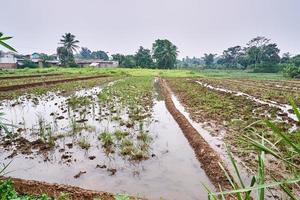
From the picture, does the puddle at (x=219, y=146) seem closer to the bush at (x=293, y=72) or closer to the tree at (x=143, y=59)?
the bush at (x=293, y=72)

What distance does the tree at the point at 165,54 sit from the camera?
6088 centimetres

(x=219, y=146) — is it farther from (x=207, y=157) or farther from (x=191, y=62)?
(x=191, y=62)

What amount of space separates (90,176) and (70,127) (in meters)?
3.50

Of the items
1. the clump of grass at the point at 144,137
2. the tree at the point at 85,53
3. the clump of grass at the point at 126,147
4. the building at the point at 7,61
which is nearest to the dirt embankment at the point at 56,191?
the clump of grass at the point at 126,147

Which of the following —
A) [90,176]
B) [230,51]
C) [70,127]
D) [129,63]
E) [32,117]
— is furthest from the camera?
[230,51]

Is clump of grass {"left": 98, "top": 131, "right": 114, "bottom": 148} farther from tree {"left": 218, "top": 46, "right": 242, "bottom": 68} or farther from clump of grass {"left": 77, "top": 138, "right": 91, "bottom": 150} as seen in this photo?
tree {"left": 218, "top": 46, "right": 242, "bottom": 68}

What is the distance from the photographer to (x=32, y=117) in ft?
30.7

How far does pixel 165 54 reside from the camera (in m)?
60.6

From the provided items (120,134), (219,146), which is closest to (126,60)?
(120,134)

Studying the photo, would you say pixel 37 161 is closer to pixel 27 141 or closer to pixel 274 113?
pixel 27 141

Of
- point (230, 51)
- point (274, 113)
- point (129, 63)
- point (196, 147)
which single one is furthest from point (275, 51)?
point (196, 147)

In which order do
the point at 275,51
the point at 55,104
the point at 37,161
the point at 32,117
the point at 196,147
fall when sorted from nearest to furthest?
the point at 37,161
the point at 196,147
the point at 32,117
the point at 55,104
the point at 275,51

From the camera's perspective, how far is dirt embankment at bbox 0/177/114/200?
3.65 meters

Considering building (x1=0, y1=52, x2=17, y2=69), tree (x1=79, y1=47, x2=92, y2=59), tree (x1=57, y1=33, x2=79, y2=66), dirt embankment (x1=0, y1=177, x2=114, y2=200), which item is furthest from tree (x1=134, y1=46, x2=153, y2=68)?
tree (x1=79, y1=47, x2=92, y2=59)
